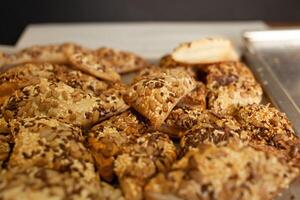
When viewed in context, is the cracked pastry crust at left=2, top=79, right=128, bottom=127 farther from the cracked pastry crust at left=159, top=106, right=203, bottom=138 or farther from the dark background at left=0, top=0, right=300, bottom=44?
the dark background at left=0, top=0, right=300, bottom=44

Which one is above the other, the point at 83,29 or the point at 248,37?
the point at 248,37

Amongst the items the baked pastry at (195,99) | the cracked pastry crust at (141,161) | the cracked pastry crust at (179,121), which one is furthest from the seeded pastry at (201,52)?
the cracked pastry crust at (141,161)

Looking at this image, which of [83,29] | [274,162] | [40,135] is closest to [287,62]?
[274,162]

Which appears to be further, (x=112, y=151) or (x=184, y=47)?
(x=184, y=47)

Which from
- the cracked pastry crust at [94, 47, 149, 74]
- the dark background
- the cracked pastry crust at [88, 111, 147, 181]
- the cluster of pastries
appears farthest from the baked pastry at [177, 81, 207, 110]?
the dark background

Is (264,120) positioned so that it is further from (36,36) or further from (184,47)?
(36,36)

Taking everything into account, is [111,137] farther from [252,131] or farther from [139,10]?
[139,10]

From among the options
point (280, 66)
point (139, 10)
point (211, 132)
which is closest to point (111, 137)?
point (211, 132)
